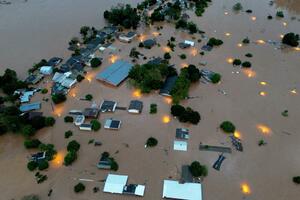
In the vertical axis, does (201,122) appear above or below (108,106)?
below

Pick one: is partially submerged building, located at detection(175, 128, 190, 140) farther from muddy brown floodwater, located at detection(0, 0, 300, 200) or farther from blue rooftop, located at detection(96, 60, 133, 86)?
blue rooftop, located at detection(96, 60, 133, 86)

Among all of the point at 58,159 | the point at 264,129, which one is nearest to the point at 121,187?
the point at 58,159

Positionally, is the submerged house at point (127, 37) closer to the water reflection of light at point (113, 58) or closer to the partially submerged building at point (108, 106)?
the water reflection of light at point (113, 58)

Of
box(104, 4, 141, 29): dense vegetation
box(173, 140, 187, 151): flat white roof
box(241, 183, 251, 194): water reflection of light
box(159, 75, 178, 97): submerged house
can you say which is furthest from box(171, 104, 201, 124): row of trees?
box(104, 4, 141, 29): dense vegetation

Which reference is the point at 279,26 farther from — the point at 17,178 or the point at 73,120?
the point at 17,178

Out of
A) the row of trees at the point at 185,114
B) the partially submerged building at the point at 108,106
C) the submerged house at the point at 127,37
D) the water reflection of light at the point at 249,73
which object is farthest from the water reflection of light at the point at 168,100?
the submerged house at the point at 127,37

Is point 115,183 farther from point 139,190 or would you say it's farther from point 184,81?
point 184,81
